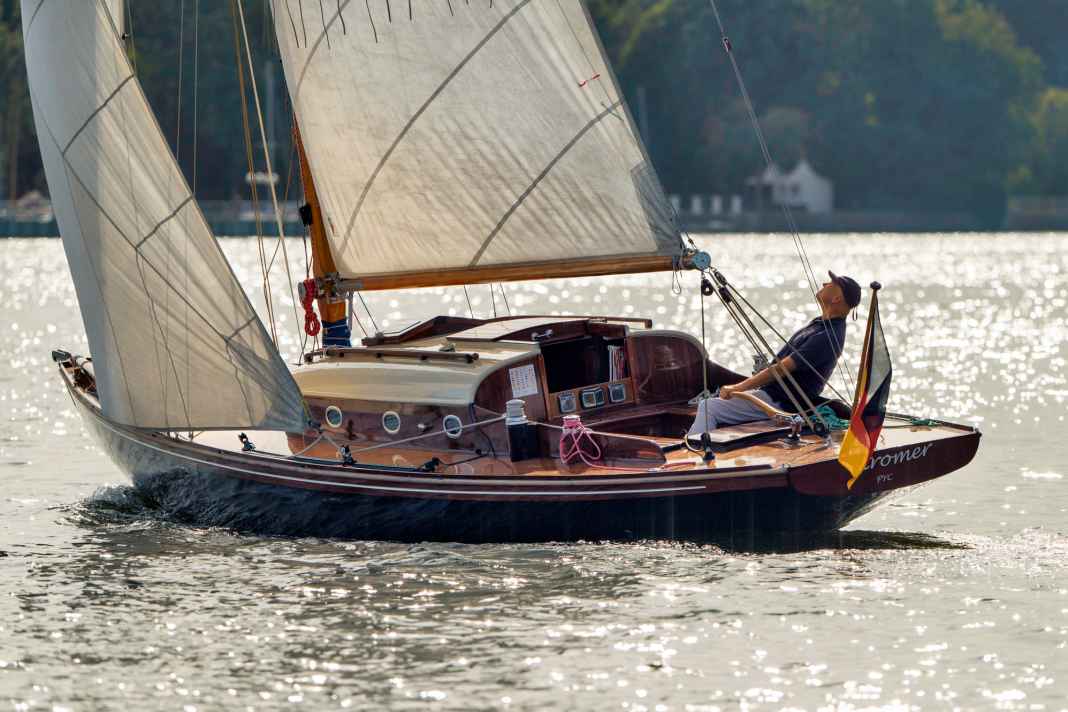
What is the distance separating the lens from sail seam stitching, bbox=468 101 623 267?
18.9m

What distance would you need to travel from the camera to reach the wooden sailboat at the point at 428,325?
651 inches

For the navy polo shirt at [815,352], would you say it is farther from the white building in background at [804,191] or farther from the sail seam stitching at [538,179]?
the white building in background at [804,191]

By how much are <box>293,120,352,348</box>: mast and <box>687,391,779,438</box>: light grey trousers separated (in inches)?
159

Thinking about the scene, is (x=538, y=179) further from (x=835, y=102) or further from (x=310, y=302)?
(x=835, y=102)

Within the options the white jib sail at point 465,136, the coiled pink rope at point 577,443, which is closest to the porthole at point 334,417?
the white jib sail at point 465,136

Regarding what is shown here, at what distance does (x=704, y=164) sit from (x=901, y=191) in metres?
17.2

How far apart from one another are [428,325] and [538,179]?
6.06 feet

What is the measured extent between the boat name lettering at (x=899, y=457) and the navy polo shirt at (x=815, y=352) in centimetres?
122

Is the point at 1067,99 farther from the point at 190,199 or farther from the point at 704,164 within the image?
the point at 190,199

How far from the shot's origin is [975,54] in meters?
153

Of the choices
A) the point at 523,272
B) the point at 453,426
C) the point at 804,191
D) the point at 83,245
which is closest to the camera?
the point at 453,426

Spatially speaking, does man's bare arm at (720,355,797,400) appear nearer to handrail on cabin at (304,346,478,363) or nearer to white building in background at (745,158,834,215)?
handrail on cabin at (304,346,478,363)

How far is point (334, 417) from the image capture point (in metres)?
18.3

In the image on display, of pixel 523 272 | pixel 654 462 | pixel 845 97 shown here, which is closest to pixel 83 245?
pixel 523 272
